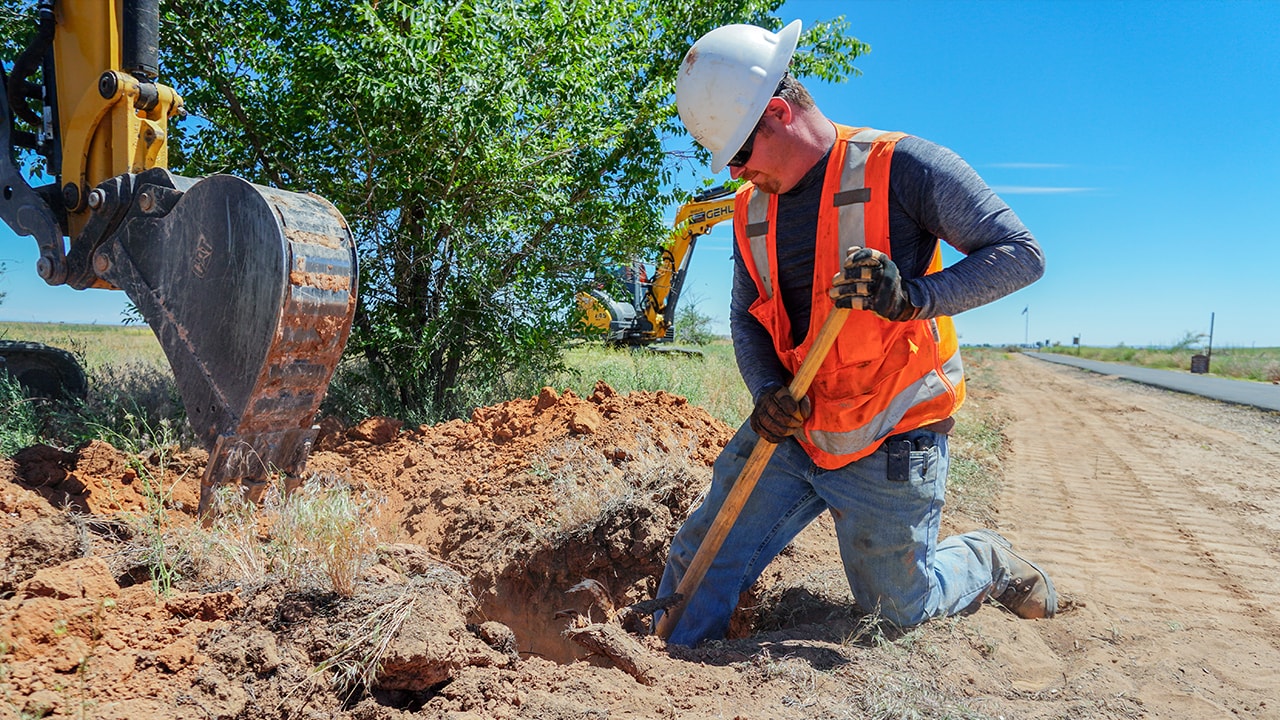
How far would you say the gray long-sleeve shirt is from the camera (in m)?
2.54

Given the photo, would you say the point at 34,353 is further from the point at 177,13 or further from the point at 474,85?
the point at 474,85

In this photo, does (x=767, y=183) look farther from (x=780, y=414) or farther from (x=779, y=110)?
(x=780, y=414)

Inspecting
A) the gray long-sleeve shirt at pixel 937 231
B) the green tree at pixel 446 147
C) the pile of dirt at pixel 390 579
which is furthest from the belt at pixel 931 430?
the green tree at pixel 446 147

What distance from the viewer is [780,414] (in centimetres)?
287

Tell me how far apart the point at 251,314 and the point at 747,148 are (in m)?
1.99

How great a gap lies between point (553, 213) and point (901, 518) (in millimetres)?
4481

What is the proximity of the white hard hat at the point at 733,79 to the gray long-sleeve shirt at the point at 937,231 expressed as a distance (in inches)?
14.0

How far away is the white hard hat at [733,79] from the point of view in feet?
8.91

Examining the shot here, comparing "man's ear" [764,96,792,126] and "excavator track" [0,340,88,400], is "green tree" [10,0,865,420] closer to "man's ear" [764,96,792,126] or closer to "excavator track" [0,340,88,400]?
"excavator track" [0,340,88,400]

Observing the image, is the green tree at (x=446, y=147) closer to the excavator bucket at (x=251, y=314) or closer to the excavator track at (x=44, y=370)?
the excavator track at (x=44, y=370)

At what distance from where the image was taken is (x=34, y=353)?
5.82m

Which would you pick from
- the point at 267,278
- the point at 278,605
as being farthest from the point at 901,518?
the point at 267,278

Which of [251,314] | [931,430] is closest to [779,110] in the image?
[931,430]

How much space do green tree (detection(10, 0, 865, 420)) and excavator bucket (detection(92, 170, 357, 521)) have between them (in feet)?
8.22
